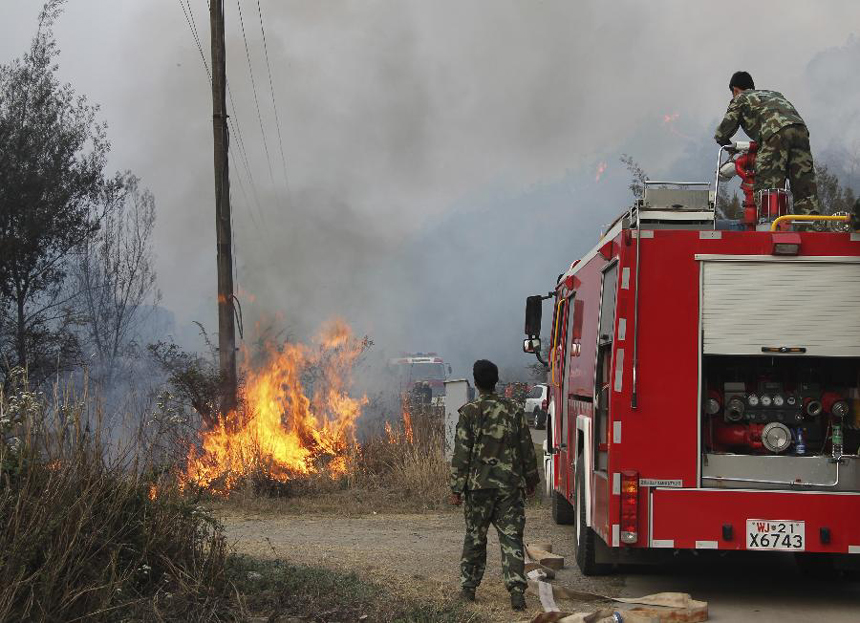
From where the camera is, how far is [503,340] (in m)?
74.2

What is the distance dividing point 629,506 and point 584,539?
169cm

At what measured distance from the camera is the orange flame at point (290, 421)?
15.7 metres

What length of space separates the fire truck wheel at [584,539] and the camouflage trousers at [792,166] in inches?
117

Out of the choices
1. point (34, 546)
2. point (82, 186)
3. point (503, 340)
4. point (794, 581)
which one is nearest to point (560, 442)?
point (794, 581)

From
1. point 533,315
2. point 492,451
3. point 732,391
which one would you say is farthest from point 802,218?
point 533,315

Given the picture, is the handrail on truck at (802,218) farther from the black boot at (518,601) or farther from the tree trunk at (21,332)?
the tree trunk at (21,332)

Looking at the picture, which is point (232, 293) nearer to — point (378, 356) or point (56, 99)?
point (378, 356)

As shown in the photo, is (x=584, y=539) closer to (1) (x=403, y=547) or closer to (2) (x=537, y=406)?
(1) (x=403, y=547)

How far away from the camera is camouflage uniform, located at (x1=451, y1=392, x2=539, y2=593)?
798cm

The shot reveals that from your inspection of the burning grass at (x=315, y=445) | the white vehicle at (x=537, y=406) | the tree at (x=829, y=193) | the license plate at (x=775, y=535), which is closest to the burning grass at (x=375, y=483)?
the burning grass at (x=315, y=445)

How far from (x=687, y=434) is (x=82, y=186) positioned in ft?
61.8

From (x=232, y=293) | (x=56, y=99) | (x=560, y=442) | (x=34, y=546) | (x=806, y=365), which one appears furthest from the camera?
(x=56, y=99)

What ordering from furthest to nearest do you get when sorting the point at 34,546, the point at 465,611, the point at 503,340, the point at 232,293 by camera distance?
the point at 503,340
the point at 232,293
the point at 465,611
the point at 34,546

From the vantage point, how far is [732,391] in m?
8.50
